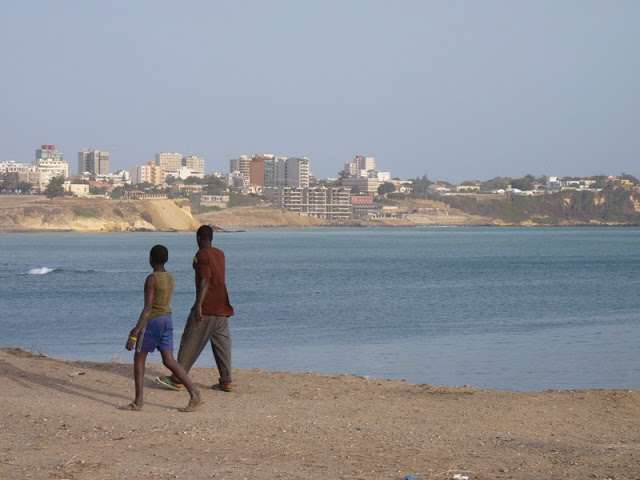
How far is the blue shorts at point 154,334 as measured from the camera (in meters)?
8.90

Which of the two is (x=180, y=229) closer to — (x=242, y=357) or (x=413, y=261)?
(x=413, y=261)

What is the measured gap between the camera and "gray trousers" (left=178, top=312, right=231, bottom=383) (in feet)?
32.5

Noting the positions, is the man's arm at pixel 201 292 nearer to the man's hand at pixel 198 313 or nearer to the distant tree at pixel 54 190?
the man's hand at pixel 198 313

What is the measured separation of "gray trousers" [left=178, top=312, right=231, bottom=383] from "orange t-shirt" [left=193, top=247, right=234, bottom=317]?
99 mm

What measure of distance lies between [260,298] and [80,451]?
26506mm

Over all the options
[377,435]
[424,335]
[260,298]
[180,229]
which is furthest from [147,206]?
[377,435]

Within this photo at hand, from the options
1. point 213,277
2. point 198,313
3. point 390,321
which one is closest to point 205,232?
point 213,277

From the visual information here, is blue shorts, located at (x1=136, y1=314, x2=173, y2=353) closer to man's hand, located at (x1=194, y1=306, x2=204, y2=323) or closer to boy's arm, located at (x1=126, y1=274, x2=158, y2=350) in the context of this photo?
boy's arm, located at (x1=126, y1=274, x2=158, y2=350)

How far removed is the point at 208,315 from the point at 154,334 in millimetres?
1092

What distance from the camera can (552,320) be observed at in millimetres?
25734

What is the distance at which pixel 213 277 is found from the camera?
9734 mm

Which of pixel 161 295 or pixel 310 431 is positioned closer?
pixel 310 431

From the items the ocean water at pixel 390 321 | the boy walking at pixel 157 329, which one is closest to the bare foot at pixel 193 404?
the boy walking at pixel 157 329

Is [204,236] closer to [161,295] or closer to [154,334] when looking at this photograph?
[161,295]
